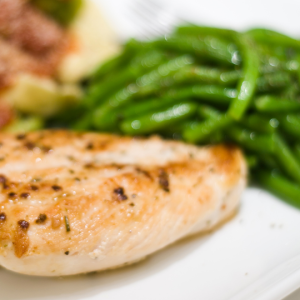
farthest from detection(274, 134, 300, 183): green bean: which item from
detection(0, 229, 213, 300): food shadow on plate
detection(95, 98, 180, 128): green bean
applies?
detection(0, 229, 213, 300): food shadow on plate

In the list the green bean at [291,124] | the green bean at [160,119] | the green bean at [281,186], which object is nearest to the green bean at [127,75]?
the green bean at [160,119]

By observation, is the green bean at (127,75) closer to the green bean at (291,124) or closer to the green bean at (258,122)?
the green bean at (258,122)

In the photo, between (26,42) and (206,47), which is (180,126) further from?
(26,42)

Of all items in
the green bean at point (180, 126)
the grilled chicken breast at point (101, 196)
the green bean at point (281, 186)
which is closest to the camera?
the grilled chicken breast at point (101, 196)

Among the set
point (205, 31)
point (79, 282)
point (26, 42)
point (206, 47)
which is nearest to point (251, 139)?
point (206, 47)

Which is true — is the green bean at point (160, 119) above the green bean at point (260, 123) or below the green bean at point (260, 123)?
below

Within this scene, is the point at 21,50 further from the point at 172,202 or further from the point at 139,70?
the point at 172,202

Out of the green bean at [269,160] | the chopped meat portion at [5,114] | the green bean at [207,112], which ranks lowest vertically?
the chopped meat portion at [5,114]

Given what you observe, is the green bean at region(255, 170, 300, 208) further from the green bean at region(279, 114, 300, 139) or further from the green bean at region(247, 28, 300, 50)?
the green bean at region(247, 28, 300, 50)
